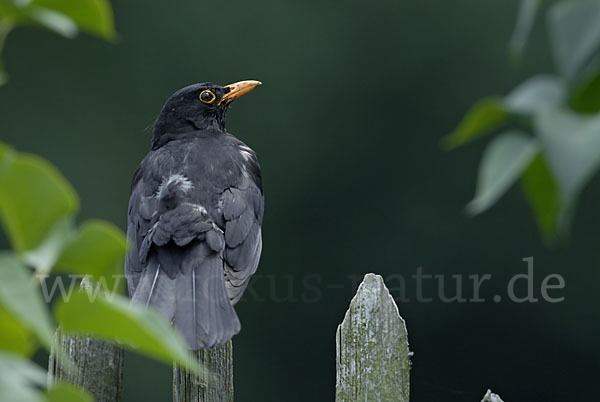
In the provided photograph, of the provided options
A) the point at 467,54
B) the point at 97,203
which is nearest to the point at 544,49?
the point at 467,54

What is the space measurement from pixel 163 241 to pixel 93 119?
8.77 meters

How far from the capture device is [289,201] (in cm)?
1209

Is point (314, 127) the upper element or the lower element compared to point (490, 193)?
upper

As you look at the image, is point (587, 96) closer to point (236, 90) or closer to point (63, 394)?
point (63, 394)

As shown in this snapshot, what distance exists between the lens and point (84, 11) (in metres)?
0.67

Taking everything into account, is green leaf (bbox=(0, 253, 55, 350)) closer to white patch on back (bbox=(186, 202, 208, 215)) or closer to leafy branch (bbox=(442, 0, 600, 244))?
leafy branch (bbox=(442, 0, 600, 244))

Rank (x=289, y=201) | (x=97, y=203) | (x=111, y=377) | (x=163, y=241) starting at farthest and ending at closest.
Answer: (x=289, y=201)
(x=97, y=203)
(x=163, y=241)
(x=111, y=377)

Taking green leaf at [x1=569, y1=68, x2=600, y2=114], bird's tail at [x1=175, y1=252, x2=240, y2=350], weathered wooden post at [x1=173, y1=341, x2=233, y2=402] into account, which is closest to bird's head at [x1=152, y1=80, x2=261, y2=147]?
bird's tail at [x1=175, y1=252, x2=240, y2=350]

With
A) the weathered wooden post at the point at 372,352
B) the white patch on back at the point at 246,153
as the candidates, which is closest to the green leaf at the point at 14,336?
the weathered wooden post at the point at 372,352

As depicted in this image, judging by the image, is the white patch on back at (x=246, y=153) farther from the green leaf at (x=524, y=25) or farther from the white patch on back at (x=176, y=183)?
the green leaf at (x=524, y=25)

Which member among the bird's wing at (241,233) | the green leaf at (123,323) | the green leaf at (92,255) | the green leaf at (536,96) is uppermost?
the bird's wing at (241,233)

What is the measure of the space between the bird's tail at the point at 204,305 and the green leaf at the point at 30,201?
2.26m

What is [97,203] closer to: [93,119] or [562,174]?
[93,119]

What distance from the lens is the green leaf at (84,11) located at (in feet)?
2.16
